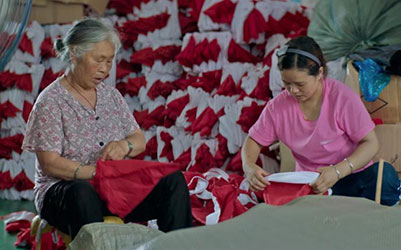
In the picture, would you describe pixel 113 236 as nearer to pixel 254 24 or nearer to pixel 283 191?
pixel 283 191

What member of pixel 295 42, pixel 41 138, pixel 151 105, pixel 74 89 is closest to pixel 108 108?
pixel 74 89

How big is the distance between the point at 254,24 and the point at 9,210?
2.00 m

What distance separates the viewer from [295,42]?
7.86ft

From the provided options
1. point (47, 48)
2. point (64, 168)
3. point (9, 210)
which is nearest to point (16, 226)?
point (9, 210)

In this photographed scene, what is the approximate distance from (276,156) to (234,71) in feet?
2.22

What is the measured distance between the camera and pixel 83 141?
2170 millimetres

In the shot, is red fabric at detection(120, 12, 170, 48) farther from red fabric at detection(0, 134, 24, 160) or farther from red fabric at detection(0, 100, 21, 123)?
red fabric at detection(0, 134, 24, 160)

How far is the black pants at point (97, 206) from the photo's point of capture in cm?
196

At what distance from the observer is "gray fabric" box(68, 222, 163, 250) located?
0.88 meters

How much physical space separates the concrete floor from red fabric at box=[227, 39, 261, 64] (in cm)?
163

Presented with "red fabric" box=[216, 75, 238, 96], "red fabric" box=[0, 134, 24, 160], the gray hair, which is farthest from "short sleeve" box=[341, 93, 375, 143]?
"red fabric" box=[0, 134, 24, 160]

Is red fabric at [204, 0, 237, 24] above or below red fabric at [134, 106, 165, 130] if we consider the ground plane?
above

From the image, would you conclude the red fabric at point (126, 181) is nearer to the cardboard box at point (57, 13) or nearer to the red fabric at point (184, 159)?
the red fabric at point (184, 159)

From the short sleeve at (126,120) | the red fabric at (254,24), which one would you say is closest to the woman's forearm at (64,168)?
the short sleeve at (126,120)
